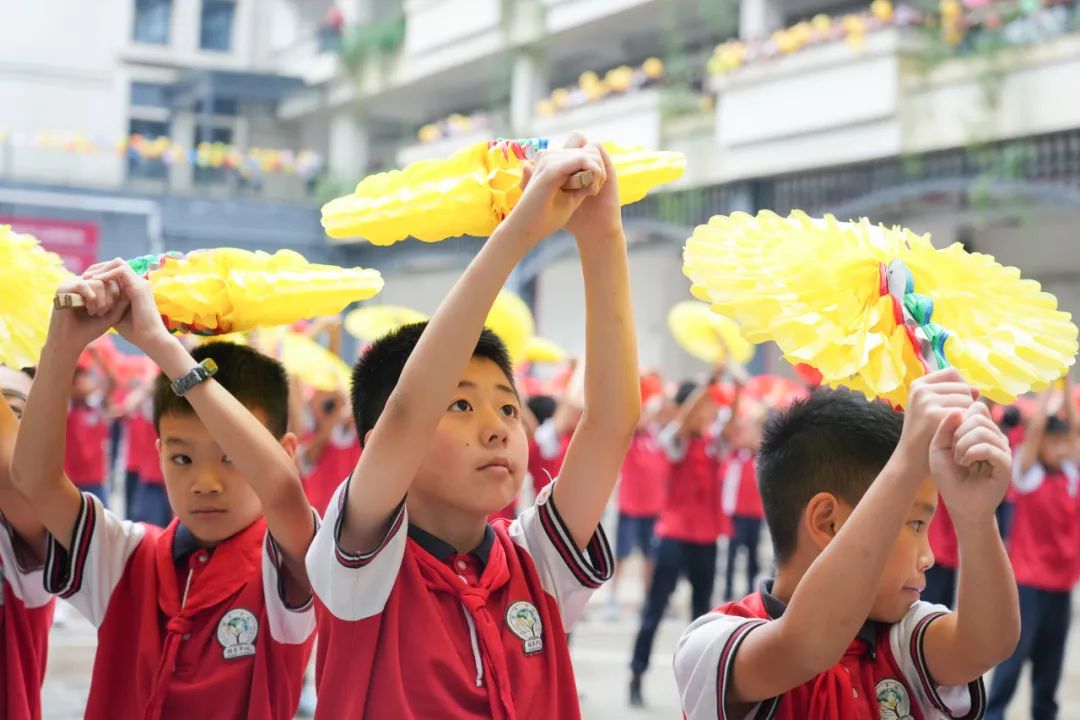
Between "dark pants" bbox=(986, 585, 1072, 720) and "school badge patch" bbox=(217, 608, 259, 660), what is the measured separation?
384 centimetres

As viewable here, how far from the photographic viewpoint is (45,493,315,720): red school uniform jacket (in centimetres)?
203

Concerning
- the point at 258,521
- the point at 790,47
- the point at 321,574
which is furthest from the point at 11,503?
the point at 790,47

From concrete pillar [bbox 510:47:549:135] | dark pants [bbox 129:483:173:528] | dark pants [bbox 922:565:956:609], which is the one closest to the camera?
dark pants [bbox 922:565:956:609]

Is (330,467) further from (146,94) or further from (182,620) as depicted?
(146,94)

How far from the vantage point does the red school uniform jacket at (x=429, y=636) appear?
1700 mm

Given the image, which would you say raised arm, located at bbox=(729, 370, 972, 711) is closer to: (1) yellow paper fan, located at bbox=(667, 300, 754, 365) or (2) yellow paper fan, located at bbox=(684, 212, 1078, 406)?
(2) yellow paper fan, located at bbox=(684, 212, 1078, 406)

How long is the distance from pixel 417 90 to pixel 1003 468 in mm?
19965

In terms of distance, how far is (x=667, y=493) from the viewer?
262 inches

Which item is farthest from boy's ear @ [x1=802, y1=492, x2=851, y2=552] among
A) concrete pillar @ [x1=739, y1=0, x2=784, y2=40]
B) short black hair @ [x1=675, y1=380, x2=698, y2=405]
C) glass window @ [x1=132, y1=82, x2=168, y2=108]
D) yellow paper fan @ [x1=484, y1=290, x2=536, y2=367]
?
glass window @ [x1=132, y1=82, x2=168, y2=108]

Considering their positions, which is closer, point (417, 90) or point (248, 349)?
point (248, 349)

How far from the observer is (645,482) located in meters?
8.91

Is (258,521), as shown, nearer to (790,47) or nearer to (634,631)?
(634,631)

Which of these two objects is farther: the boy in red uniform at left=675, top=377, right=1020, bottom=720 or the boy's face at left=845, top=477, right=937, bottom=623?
the boy's face at left=845, top=477, right=937, bottom=623

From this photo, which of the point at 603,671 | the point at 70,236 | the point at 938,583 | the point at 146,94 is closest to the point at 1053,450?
the point at 938,583
